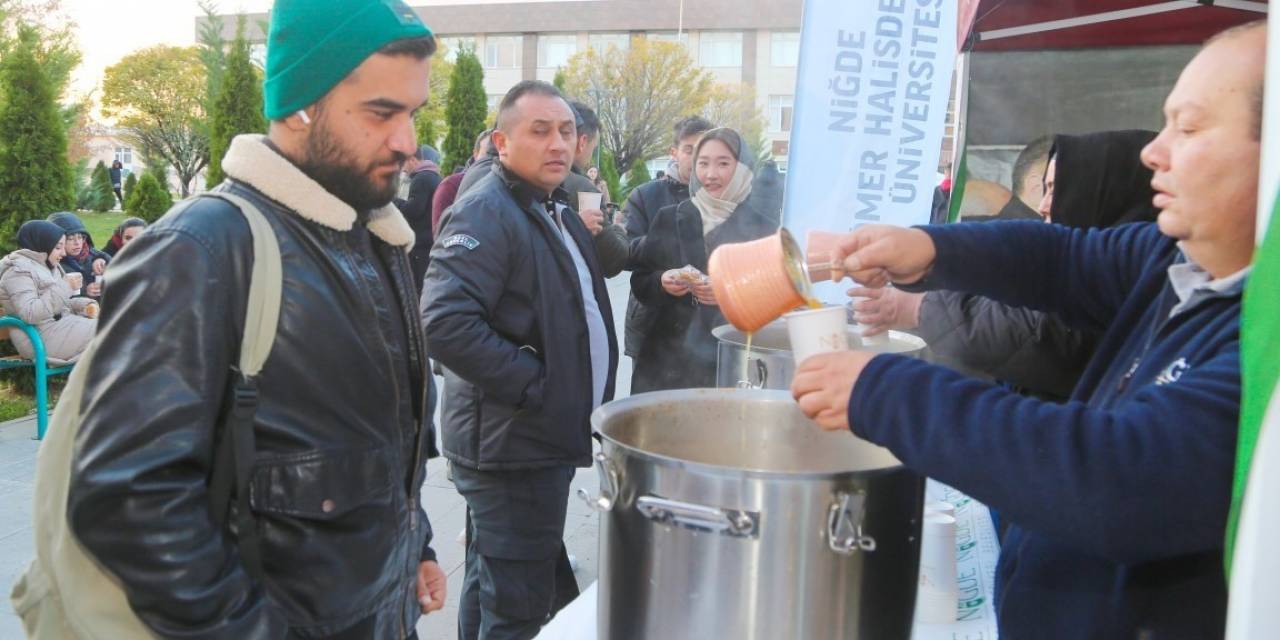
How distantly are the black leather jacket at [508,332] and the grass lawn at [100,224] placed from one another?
18255 mm

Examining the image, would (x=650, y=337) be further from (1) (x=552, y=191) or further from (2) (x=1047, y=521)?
(2) (x=1047, y=521)

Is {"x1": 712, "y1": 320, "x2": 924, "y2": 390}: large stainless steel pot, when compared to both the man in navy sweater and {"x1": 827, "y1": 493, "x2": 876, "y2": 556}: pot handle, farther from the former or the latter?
the man in navy sweater

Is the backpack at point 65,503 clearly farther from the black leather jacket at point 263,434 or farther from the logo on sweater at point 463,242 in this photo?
the logo on sweater at point 463,242

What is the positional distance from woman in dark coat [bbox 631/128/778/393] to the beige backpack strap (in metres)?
3.17

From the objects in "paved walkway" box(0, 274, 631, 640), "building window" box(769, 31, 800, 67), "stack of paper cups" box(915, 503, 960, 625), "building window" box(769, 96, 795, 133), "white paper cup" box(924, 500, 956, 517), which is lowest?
"paved walkway" box(0, 274, 631, 640)

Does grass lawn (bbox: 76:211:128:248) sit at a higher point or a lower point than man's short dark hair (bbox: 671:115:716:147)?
lower

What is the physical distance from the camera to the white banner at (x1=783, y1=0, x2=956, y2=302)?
400cm

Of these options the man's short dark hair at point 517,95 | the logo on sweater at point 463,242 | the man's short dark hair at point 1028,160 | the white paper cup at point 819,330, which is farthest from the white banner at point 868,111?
the white paper cup at point 819,330

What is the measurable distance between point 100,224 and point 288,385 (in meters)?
25.7

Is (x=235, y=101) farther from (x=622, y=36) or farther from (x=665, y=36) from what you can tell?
(x=622, y=36)

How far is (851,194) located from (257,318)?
313 cm

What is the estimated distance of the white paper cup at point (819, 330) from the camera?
5.04 ft

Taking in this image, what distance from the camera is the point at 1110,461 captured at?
1138 millimetres

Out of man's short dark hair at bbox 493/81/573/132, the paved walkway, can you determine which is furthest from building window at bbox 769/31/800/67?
man's short dark hair at bbox 493/81/573/132
